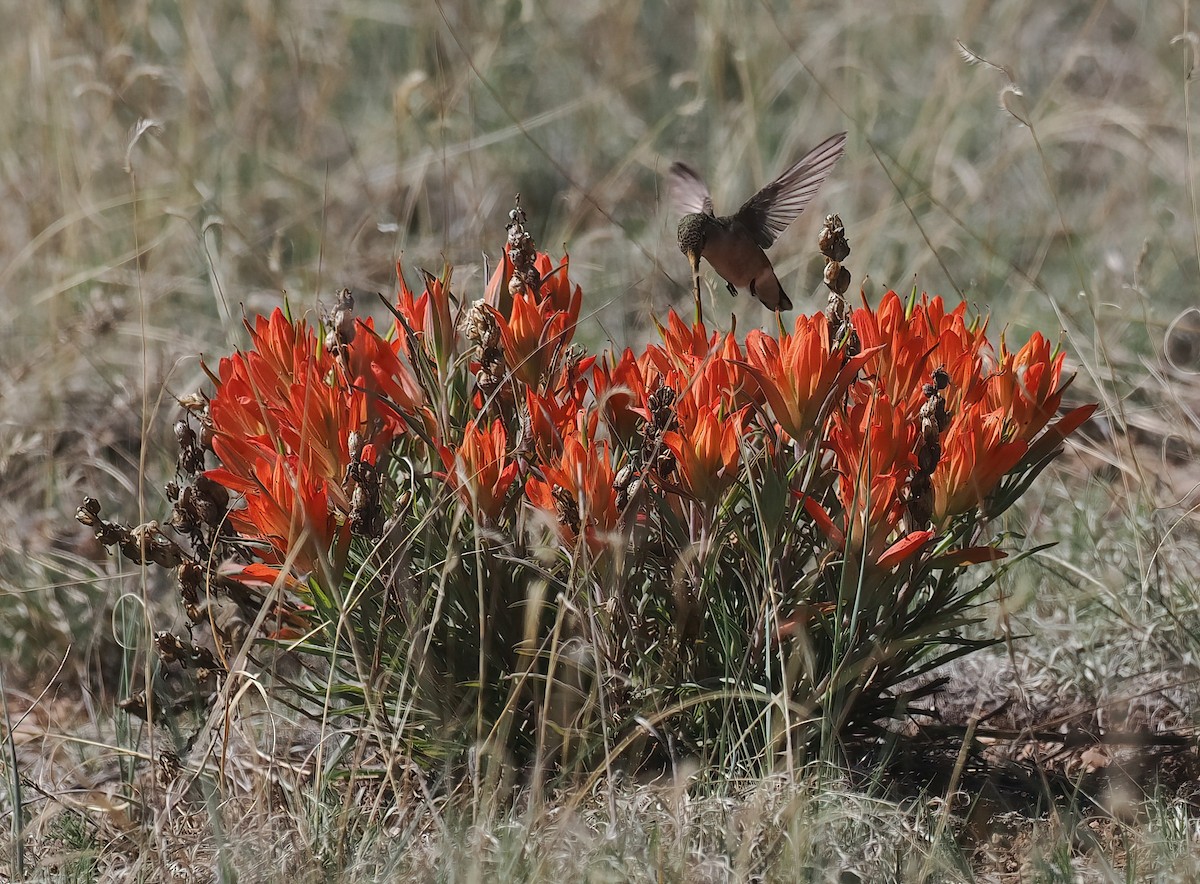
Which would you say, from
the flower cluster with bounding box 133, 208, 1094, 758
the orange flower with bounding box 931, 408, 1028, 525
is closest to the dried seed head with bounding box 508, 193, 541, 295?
the flower cluster with bounding box 133, 208, 1094, 758

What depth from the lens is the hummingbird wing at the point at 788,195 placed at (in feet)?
5.91

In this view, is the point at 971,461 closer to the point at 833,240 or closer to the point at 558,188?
A: the point at 833,240

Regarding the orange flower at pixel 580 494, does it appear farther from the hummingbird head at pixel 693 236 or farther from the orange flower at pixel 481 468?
the hummingbird head at pixel 693 236

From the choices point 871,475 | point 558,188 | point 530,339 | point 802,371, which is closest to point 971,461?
point 871,475

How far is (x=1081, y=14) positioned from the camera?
591 centimetres

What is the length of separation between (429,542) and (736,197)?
3032mm

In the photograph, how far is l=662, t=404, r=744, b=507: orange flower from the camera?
5.25 feet

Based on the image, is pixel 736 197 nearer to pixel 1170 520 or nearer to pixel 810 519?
pixel 1170 520

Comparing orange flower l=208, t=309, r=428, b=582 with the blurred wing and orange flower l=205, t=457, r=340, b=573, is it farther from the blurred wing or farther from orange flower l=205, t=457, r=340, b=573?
the blurred wing

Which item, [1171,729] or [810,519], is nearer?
[810,519]

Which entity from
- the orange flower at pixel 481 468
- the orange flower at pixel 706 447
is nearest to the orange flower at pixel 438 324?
the orange flower at pixel 481 468

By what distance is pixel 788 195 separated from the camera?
1.89 meters

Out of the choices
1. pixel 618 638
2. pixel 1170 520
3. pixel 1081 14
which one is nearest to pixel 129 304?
pixel 618 638

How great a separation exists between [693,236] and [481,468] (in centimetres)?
48
